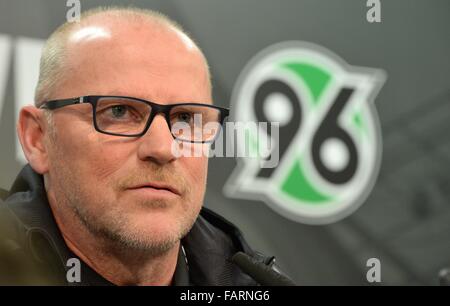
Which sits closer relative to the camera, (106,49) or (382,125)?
(106,49)

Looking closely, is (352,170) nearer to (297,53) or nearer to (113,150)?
(297,53)

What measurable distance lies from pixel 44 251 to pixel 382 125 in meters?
0.99

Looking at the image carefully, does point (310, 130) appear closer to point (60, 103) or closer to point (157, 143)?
point (157, 143)

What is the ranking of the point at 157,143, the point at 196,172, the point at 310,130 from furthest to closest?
the point at 310,130 < the point at 196,172 < the point at 157,143

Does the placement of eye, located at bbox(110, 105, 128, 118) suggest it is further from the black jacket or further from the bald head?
the black jacket

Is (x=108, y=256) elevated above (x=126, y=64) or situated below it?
below

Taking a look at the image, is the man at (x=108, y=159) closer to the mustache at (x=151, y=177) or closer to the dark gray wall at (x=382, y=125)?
the mustache at (x=151, y=177)

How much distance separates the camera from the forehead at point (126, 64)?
1.07 meters

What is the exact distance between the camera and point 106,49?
3.55 feet

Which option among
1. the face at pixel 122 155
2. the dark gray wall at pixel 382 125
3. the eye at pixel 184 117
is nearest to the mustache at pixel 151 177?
the face at pixel 122 155

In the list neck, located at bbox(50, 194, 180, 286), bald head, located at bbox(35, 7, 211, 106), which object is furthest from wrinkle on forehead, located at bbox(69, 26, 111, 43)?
neck, located at bbox(50, 194, 180, 286)

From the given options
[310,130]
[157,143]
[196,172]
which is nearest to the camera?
[157,143]

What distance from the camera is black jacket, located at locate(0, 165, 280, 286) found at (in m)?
1.07

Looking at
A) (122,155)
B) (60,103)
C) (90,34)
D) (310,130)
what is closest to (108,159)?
(122,155)
